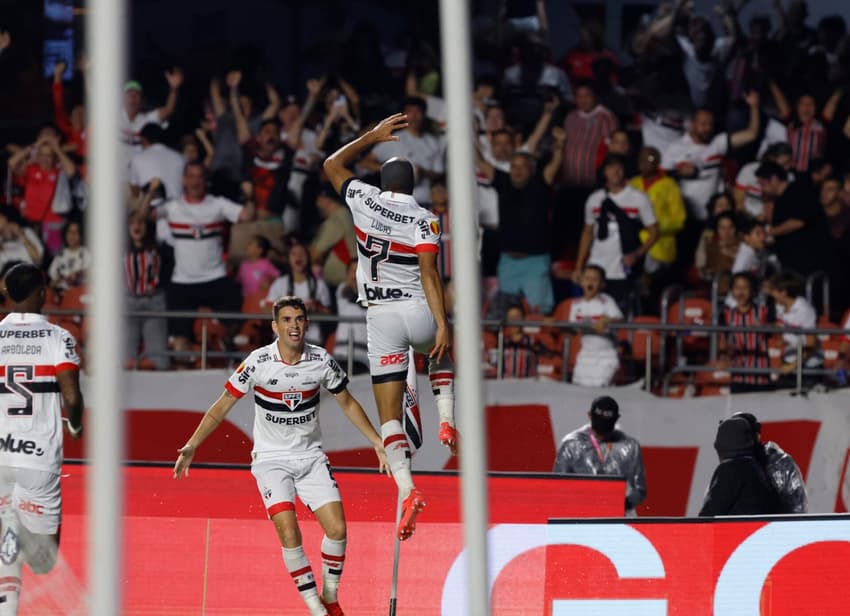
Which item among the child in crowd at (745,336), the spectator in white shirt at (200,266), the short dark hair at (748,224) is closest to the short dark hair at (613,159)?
the short dark hair at (748,224)

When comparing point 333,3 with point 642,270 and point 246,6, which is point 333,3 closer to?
point 246,6

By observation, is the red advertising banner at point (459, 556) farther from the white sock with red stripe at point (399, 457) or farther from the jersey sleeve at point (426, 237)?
the jersey sleeve at point (426, 237)

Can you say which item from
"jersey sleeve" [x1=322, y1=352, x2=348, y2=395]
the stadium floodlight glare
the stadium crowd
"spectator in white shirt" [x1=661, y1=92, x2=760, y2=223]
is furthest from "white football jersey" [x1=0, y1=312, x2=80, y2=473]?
"spectator in white shirt" [x1=661, y1=92, x2=760, y2=223]

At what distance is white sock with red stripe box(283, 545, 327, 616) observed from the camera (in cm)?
1109

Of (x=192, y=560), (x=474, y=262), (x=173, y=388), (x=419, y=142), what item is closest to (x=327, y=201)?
(x=419, y=142)

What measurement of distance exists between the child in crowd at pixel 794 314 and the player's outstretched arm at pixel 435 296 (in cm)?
539

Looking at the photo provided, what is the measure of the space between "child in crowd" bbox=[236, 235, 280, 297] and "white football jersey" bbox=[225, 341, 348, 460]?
5.20m

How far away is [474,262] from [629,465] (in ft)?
24.1

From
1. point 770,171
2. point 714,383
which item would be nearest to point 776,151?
point 770,171

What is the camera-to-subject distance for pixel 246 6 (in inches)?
770

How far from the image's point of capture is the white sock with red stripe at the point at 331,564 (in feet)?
36.7

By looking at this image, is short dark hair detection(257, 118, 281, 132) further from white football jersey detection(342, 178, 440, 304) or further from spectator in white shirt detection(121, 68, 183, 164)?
white football jersey detection(342, 178, 440, 304)

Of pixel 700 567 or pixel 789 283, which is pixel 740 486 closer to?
pixel 700 567

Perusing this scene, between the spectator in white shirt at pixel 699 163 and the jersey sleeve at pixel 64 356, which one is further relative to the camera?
the spectator in white shirt at pixel 699 163
